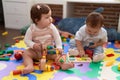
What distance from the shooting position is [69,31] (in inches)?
84.2

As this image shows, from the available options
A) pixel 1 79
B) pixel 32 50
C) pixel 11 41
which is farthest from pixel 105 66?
pixel 11 41

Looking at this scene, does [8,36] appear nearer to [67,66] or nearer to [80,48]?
[80,48]

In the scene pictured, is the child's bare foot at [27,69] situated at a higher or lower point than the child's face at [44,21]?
lower

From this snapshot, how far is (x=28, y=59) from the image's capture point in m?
1.46

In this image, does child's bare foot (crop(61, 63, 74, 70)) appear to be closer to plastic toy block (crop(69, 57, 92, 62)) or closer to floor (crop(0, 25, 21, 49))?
plastic toy block (crop(69, 57, 92, 62))

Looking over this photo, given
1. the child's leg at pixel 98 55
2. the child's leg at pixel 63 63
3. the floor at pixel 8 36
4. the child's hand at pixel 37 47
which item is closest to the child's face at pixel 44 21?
the child's hand at pixel 37 47

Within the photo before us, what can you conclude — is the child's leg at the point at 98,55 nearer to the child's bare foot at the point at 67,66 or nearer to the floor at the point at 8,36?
the child's bare foot at the point at 67,66

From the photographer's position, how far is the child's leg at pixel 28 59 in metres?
1.36

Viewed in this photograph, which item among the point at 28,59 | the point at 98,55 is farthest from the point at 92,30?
the point at 28,59

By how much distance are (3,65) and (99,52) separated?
27.6 inches

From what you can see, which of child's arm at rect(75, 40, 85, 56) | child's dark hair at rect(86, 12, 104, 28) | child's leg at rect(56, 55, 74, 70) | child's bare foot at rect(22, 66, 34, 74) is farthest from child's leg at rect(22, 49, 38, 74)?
child's dark hair at rect(86, 12, 104, 28)

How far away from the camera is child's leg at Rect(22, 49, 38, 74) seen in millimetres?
1356

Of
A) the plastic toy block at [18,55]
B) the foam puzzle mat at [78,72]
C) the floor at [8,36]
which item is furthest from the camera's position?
the floor at [8,36]

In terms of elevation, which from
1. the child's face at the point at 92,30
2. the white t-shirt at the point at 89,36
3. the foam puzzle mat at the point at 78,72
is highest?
the child's face at the point at 92,30
